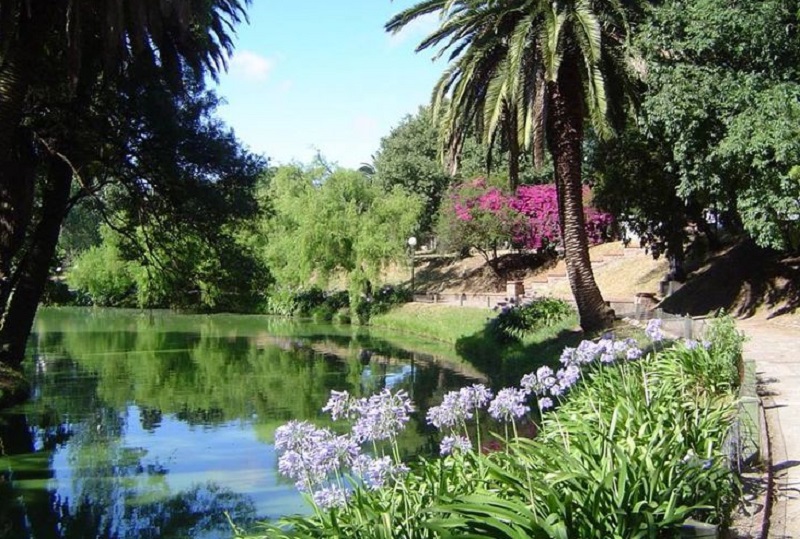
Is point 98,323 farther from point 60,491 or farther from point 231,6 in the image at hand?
point 60,491

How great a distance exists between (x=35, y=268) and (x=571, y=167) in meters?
13.3

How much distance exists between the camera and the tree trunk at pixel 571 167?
796 inches

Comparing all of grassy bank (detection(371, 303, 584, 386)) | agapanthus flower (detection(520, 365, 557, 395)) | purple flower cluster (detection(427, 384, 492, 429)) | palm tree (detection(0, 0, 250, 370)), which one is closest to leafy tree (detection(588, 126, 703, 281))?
grassy bank (detection(371, 303, 584, 386))

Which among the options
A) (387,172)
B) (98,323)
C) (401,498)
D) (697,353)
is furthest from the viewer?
(387,172)

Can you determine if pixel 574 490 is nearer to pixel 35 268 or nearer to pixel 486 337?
pixel 35 268

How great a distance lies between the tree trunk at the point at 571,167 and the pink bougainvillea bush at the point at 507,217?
1019 inches

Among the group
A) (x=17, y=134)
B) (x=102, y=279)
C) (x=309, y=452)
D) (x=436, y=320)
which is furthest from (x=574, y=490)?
(x=102, y=279)

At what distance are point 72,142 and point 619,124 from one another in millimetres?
13721

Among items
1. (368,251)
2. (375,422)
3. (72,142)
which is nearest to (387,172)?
(368,251)

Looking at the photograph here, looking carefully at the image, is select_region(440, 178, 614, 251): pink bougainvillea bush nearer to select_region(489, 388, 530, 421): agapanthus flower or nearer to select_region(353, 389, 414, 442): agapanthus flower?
select_region(489, 388, 530, 421): agapanthus flower

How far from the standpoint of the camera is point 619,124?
22016 mm

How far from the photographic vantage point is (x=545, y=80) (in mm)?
18781

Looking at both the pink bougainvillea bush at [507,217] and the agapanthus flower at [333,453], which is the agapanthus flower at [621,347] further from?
the pink bougainvillea bush at [507,217]

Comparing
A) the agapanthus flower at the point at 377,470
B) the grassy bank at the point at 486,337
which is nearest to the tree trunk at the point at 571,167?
the grassy bank at the point at 486,337
